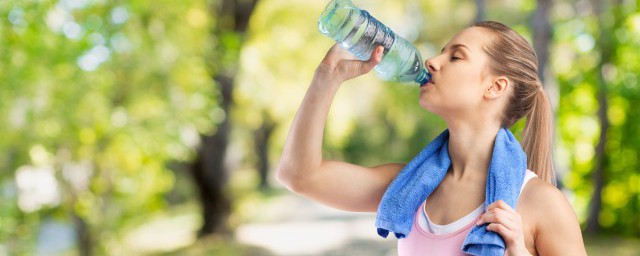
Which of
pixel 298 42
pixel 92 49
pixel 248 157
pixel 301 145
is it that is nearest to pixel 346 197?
pixel 301 145

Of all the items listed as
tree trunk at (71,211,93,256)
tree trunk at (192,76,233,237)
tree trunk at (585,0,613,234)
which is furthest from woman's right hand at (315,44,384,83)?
tree trunk at (192,76,233,237)

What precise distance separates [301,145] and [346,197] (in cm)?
12

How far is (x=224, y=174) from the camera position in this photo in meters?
8.33

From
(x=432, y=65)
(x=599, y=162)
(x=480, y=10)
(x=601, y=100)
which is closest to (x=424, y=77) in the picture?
(x=432, y=65)

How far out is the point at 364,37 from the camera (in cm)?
104

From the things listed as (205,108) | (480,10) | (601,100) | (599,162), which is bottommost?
(599,162)

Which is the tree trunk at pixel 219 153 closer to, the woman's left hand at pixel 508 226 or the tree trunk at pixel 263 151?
the woman's left hand at pixel 508 226

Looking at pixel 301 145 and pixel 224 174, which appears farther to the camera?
pixel 224 174

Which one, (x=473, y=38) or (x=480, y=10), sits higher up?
(x=480, y=10)

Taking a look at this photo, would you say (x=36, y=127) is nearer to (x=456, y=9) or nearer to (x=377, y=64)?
(x=377, y=64)

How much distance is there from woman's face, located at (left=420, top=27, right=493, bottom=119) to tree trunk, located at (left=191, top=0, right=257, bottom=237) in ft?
22.5

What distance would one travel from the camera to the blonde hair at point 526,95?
3.44ft

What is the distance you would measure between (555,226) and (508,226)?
71mm

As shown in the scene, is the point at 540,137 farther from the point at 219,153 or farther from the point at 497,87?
the point at 219,153
